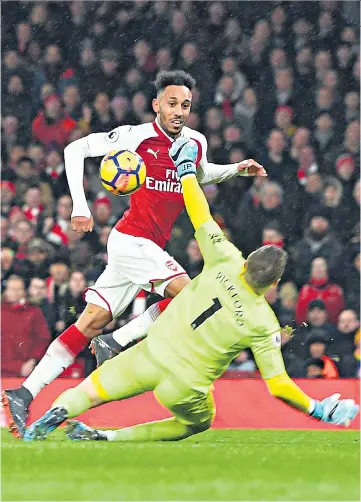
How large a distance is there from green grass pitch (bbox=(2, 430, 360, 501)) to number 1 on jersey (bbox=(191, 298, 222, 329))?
74cm

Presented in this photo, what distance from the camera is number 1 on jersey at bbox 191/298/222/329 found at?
286 inches

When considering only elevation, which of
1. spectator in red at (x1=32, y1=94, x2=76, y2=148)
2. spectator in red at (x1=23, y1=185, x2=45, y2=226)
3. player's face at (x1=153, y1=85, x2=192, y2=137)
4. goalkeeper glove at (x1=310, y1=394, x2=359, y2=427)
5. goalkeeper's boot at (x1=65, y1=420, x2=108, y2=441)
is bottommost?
goalkeeper's boot at (x1=65, y1=420, x2=108, y2=441)

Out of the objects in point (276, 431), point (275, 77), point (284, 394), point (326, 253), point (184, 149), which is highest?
point (275, 77)

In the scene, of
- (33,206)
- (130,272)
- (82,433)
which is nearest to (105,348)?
(130,272)

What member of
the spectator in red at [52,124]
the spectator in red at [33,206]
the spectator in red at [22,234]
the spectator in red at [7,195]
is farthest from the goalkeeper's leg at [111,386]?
the spectator in red at [52,124]

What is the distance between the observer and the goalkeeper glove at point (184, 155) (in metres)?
7.69

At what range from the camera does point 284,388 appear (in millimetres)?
7156

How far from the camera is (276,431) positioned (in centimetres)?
941

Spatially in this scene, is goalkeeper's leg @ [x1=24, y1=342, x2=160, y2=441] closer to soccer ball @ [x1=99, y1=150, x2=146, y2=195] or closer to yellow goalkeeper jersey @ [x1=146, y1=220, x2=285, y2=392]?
yellow goalkeeper jersey @ [x1=146, y1=220, x2=285, y2=392]

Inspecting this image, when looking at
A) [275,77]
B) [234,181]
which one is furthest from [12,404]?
[275,77]

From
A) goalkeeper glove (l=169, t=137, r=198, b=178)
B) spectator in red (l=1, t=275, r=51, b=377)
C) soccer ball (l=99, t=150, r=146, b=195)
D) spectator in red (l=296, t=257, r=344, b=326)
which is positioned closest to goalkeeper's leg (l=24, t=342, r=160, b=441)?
goalkeeper glove (l=169, t=137, r=198, b=178)

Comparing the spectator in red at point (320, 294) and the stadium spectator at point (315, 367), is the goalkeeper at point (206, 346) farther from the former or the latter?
the spectator in red at point (320, 294)

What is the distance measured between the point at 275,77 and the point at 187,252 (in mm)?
3135

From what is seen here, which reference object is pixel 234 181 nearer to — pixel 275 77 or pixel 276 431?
pixel 275 77
